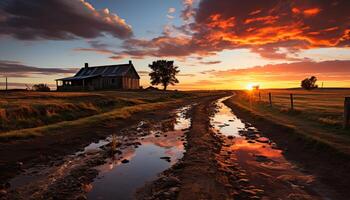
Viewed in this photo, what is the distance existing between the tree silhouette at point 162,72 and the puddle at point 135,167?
80618 millimetres

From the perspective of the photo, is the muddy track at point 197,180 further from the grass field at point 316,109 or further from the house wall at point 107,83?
the house wall at point 107,83

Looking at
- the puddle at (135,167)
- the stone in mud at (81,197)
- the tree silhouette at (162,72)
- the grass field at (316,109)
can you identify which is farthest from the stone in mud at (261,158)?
the tree silhouette at (162,72)

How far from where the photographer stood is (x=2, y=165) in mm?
9922

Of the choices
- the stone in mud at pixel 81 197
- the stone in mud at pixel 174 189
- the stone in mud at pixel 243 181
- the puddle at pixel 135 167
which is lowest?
the puddle at pixel 135 167

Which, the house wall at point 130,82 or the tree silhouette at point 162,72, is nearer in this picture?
the house wall at point 130,82

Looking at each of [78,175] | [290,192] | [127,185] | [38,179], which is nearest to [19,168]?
[38,179]

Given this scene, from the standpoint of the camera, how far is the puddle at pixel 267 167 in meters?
7.87

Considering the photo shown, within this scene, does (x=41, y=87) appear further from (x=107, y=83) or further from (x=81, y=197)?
(x=81, y=197)

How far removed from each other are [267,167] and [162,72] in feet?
286

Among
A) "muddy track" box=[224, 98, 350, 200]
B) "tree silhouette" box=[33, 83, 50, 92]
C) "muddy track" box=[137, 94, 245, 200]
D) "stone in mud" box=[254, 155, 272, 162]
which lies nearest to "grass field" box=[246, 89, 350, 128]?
"muddy track" box=[224, 98, 350, 200]

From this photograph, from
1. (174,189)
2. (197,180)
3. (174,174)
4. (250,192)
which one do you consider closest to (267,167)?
(250,192)

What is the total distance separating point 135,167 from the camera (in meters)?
10.2

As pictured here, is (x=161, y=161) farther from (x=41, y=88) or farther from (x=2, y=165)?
(x=41, y=88)

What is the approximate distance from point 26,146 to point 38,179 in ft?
17.0
